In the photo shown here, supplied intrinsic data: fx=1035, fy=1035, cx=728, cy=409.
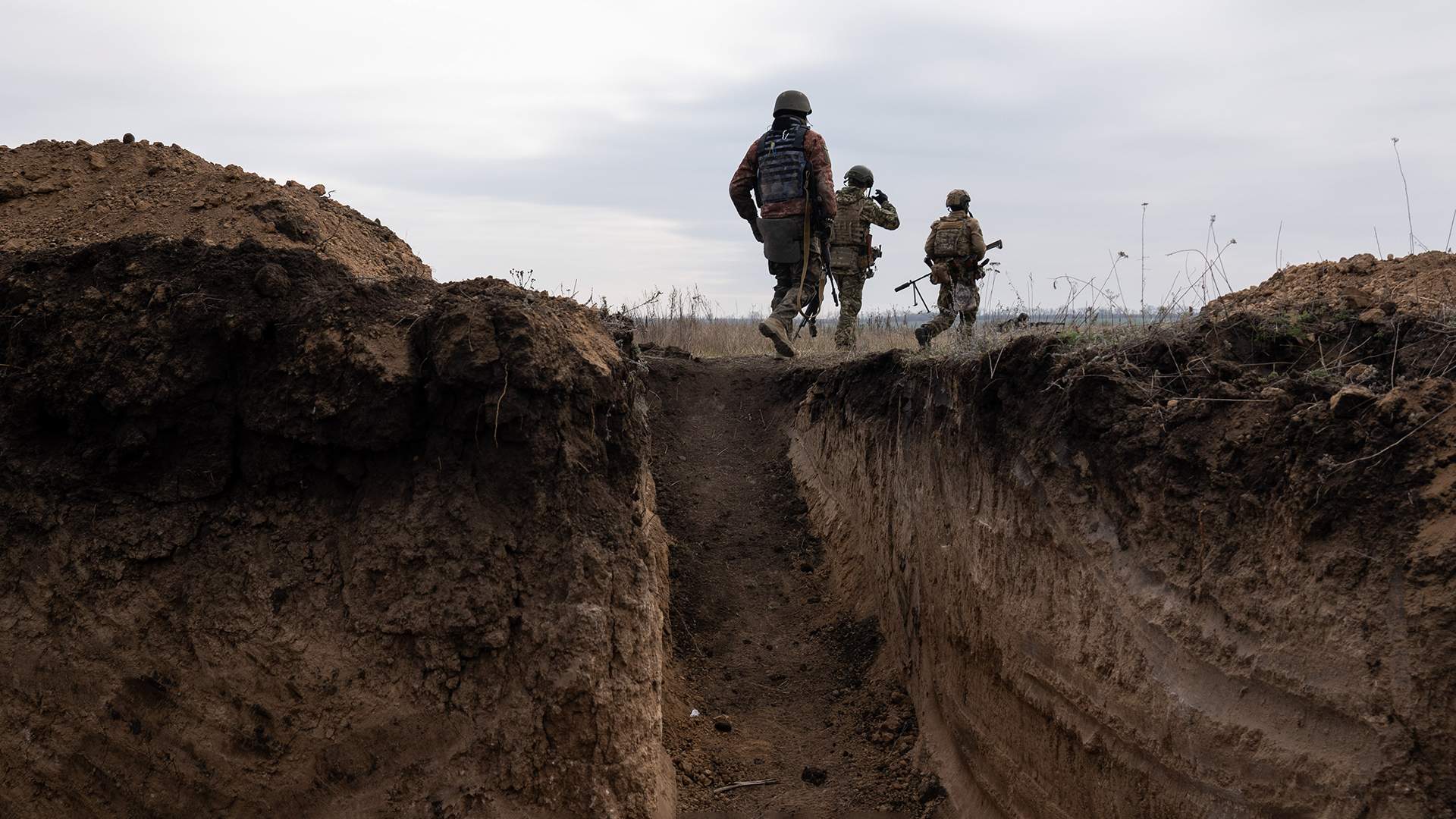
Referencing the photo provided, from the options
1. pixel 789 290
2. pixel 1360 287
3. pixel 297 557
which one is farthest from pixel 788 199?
pixel 297 557

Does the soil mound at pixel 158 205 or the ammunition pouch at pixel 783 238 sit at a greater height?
the ammunition pouch at pixel 783 238

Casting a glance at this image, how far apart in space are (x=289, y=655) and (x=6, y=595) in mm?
1123

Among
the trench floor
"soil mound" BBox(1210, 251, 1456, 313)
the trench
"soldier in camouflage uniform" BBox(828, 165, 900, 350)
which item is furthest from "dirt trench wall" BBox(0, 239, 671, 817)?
"soldier in camouflage uniform" BBox(828, 165, 900, 350)

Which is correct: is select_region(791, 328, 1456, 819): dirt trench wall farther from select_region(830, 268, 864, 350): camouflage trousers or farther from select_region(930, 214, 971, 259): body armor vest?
select_region(830, 268, 864, 350): camouflage trousers

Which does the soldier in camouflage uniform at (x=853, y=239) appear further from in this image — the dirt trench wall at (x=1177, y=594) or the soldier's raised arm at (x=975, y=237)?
the dirt trench wall at (x=1177, y=594)

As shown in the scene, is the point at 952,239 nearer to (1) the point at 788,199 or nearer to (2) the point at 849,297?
(2) the point at 849,297

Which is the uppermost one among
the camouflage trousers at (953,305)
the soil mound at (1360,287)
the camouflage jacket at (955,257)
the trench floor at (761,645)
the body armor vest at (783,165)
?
the body armor vest at (783,165)

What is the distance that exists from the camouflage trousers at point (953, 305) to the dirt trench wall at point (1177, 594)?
4582mm

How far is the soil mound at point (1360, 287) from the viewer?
386 cm

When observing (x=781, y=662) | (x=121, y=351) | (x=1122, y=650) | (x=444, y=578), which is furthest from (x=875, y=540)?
(x=121, y=351)

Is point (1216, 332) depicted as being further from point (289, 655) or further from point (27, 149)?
point (27, 149)

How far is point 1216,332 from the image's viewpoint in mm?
4035

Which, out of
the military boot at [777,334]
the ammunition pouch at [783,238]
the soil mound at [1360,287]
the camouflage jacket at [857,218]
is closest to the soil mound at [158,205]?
the soil mound at [1360,287]

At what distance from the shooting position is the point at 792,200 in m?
9.89
